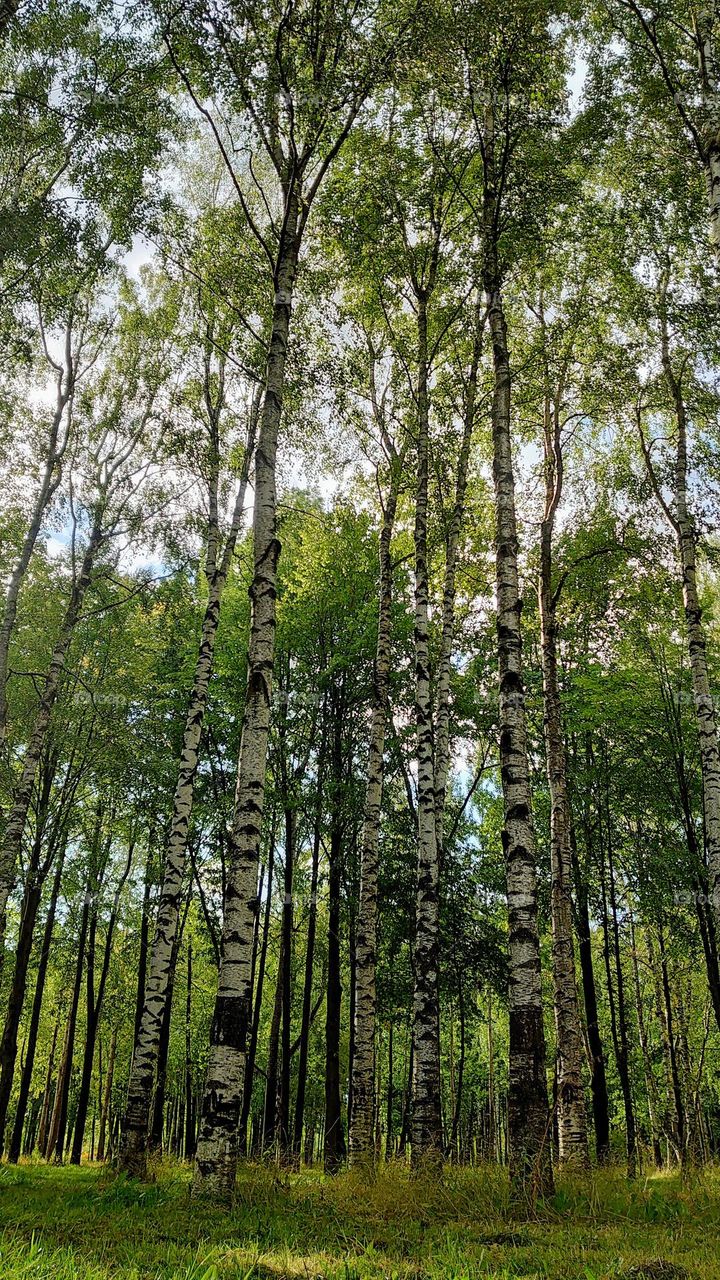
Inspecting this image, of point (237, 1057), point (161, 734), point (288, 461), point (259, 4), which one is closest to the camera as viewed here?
point (237, 1057)

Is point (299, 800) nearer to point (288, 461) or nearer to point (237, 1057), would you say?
point (288, 461)

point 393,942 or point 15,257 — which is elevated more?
point 15,257

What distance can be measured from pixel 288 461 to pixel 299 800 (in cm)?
802

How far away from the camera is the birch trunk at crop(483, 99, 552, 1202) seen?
6.58m

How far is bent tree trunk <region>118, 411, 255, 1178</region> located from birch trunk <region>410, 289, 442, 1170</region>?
3.86 metres

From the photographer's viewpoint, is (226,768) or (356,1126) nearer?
(356,1126)

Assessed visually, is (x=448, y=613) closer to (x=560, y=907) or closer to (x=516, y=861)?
(x=560, y=907)

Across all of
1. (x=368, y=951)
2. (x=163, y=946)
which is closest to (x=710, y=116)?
(x=368, y=951)

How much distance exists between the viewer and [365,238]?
13.2 m

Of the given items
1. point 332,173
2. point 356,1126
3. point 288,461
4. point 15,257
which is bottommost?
point 356,1126

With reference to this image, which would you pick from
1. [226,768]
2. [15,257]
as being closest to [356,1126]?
[226,768]

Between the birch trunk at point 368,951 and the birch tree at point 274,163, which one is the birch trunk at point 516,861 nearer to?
the birch tree at point 274,163

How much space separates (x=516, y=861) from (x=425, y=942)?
3660 mm

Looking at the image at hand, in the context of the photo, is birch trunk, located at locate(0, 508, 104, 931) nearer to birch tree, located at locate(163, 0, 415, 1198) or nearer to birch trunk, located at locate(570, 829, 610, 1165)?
birch tree, located at locate(163, 0, 415, 1198)
